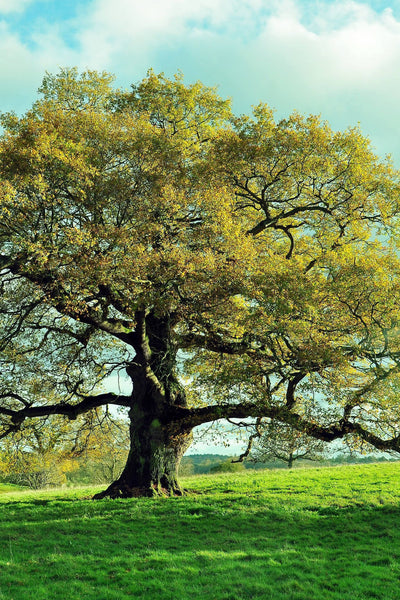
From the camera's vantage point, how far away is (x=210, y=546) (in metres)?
12.4

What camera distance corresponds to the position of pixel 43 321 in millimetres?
21312

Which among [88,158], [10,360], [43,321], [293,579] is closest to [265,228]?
[88,158]

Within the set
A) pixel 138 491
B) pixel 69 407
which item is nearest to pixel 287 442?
pixel 138 491

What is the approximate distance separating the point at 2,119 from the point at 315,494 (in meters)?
19.2

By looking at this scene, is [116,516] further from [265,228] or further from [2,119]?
[2,119]

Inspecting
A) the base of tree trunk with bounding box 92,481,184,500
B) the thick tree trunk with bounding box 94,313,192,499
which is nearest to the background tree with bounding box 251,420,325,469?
the thick tree trunk with bounding box 94,313,192,499

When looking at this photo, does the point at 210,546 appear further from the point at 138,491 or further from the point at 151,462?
the point at 151,462

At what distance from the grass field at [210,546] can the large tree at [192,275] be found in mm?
2648

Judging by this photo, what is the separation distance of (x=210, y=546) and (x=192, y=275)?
25.3 feet

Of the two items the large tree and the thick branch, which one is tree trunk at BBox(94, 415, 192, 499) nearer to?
the large tree

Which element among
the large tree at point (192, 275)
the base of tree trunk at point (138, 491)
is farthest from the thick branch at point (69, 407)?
the base of tree trunk at point (138, 491)

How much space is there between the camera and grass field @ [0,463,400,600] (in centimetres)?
938

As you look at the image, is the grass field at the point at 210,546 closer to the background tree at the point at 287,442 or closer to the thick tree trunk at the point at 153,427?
the thick tree trunk at the point at 153,427

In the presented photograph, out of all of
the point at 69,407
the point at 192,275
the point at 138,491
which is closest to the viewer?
the point at 192,275
